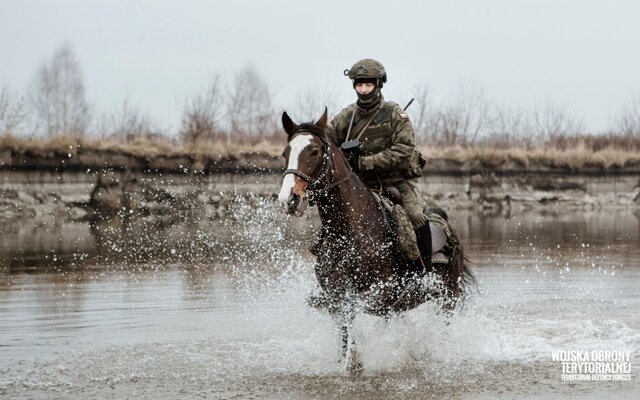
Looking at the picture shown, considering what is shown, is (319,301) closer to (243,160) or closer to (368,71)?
(368,71)

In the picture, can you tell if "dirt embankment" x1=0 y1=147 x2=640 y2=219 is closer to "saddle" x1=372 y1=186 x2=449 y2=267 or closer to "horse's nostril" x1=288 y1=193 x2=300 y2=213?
"saddle" x1=372 y1=186 x2=449 y2=267

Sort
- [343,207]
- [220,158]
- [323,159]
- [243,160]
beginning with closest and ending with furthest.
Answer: [323,159] → [343,207] → [220,158] → [243,160]

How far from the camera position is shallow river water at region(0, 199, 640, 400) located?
8453 millimetres

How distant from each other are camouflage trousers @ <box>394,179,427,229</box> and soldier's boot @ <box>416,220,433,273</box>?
96 mm

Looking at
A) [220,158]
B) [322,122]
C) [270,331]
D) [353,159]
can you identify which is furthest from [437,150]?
[322,122]

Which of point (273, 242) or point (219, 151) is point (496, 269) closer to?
point (273, 242)

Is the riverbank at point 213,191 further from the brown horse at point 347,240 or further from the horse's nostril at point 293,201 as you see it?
the horse's nostril at point 293,201

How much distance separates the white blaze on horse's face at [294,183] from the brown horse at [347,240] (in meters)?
0.01

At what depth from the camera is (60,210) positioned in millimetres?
33562

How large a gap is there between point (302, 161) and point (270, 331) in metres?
3.35

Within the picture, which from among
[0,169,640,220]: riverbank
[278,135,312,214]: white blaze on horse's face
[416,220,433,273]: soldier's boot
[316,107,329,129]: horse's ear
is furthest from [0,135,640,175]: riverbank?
[278,135,312,214]: white blaze on horse's face

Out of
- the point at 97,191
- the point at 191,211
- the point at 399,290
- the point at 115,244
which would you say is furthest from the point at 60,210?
the point at 399,290

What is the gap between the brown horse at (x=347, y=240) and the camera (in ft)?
28.3

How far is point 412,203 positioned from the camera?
9.72 metres
